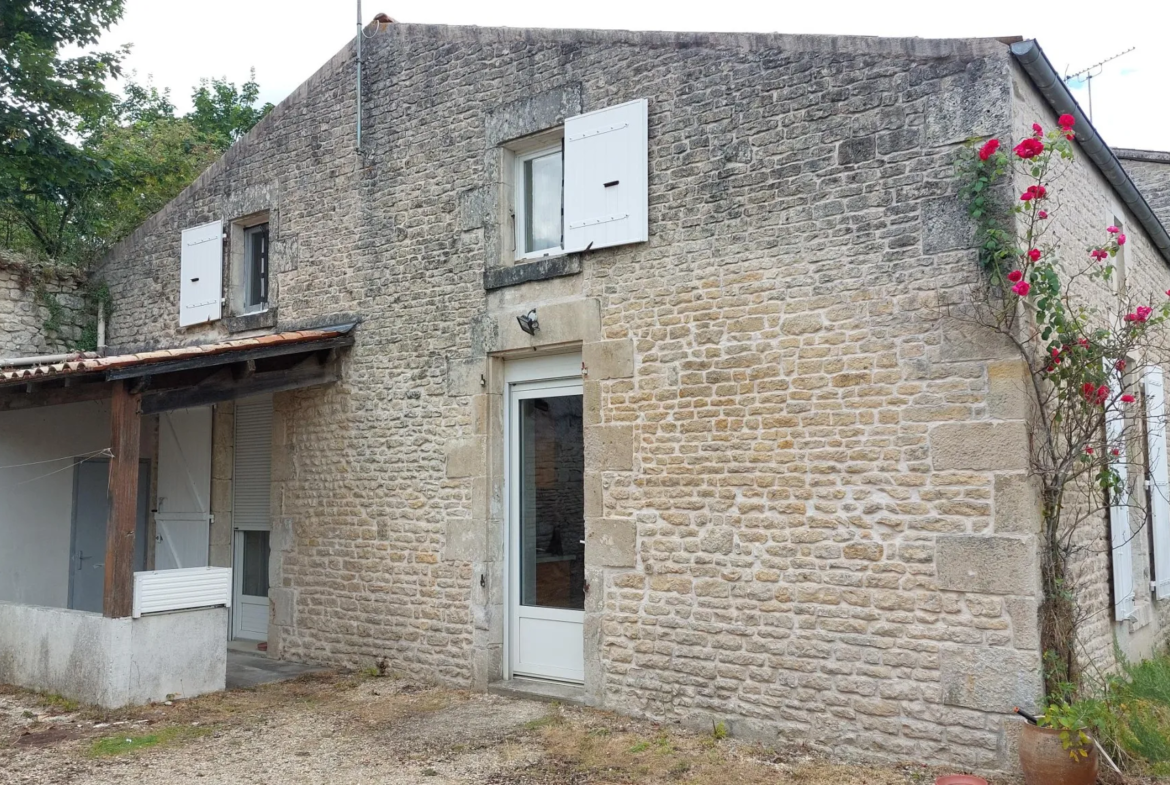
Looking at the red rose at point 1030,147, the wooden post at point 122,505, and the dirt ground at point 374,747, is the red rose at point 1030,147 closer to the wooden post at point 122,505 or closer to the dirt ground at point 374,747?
the dirt ground at point 374,747

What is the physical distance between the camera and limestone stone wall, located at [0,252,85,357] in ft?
31.9

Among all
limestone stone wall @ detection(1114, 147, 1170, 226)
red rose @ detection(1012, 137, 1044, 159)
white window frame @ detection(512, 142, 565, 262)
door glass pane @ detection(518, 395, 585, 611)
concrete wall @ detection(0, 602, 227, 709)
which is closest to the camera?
red rose @ detection(1012, 137, 1044, 159)

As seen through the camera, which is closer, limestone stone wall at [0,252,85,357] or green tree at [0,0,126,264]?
limestone stone wall at [0,252,85,357]

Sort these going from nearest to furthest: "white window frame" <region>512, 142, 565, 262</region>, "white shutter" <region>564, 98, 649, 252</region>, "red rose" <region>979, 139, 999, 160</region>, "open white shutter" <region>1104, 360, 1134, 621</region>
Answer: "red rose" <region>979, 139, 999, 160</region>
"open white shutter" <region>1104, 360, 1134, 621</region>
"white shutter" <region>564, 98, 649, 252</region>
"white window frame" <region>512, 142, 565, 262</region>

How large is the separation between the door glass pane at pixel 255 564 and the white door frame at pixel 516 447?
10.5 ft

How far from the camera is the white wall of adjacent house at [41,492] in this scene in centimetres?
887

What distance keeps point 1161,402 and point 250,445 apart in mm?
7921

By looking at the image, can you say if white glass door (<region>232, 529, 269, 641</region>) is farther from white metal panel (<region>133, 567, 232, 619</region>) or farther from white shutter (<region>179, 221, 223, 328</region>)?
white shutter (<region>179, 221, 223, 328</region>)

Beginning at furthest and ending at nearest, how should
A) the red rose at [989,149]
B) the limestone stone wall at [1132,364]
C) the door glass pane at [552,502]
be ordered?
the door glass pane at [552,502]
the limestone stone wall at [1132,364]
the red rose at [989,149]

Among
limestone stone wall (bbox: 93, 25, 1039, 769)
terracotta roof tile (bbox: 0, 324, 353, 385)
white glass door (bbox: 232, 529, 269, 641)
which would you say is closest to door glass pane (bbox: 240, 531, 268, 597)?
white glass door (bbox: 232, 529, 269, 641)

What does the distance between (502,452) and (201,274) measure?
4137mm

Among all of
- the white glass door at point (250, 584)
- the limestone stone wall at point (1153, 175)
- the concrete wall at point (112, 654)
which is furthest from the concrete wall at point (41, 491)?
the limestone stone wall at point (1153, 175)

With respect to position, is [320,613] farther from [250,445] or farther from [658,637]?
[658,637]

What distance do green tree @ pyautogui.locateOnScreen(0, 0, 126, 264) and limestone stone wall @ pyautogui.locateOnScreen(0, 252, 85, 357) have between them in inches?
71.0
